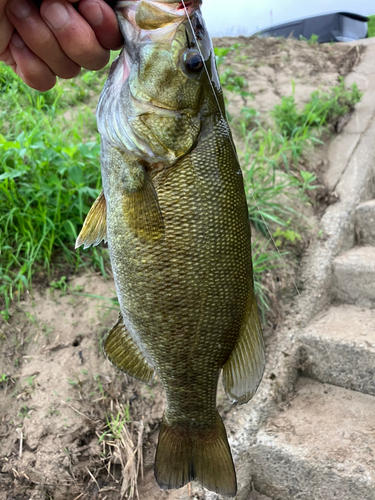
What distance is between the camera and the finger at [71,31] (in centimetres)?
105

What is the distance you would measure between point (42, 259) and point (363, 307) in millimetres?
2027

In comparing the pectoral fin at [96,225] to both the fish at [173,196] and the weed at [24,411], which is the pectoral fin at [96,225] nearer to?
the fish at [173,196]

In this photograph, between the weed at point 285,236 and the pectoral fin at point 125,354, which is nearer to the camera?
the pectoral fin at point 125,354

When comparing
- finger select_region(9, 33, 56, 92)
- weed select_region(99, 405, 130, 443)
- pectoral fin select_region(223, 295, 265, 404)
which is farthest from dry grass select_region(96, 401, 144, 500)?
finger select_region(9, 33, 56, 92)

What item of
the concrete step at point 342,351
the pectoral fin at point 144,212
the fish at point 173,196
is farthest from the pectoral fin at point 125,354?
the concrete step at point 342,351

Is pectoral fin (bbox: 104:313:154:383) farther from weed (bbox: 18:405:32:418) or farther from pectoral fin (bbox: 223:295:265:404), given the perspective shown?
weed (bbox: 18:405:32:418)

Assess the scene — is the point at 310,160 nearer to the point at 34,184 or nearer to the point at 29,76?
the point at 34,184

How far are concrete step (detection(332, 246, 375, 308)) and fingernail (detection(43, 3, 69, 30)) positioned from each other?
222 centimetres

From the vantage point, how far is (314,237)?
285cm

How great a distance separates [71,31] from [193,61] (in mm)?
341

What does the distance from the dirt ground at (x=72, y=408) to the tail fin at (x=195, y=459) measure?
2.21ft

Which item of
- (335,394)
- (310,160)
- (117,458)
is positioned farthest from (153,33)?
(310,160)

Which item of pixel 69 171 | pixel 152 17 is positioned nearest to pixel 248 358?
pixel 152 17

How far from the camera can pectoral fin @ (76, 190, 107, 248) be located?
119 cm
